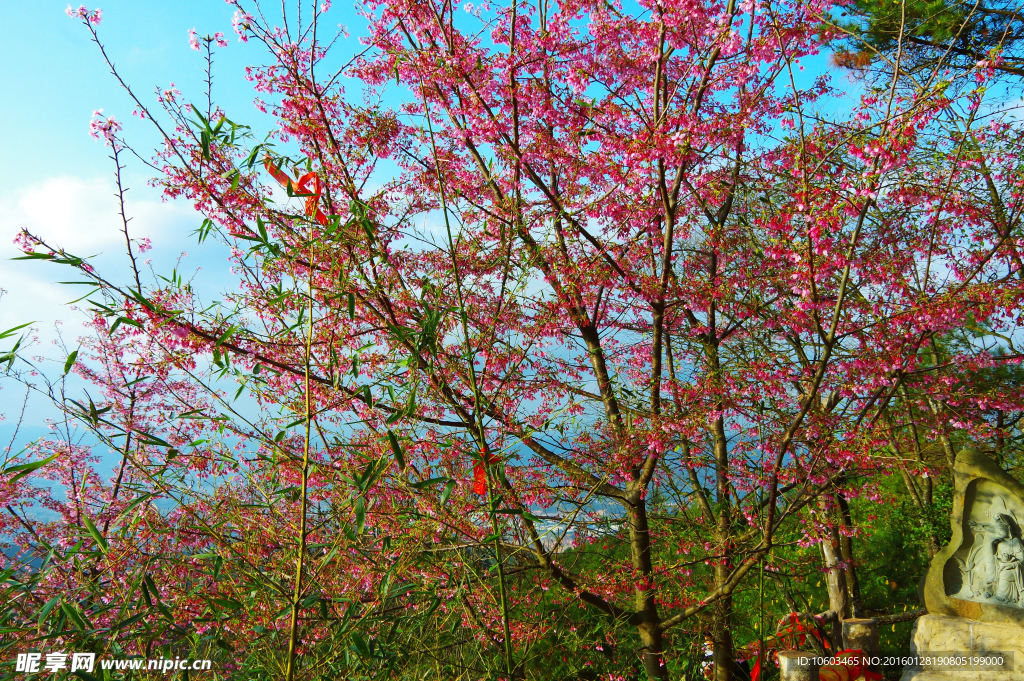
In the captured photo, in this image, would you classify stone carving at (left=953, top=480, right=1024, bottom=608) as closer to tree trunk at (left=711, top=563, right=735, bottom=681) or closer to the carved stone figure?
the carved stone figure

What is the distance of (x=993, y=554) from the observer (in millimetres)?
4695

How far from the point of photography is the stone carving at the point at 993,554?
15.0 ft

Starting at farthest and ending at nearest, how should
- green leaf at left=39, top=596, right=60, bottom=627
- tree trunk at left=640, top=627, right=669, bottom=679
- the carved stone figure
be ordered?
the carved stone figure → tree trunk at left=640, top=627, right=669, bottom=679 → green leaf at left=39, top=596, right=60, bottom=627

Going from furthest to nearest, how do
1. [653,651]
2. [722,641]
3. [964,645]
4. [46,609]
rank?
[722,641], [964,645], [653,651], [46,609]

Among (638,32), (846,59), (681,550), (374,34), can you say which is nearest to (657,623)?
(681,550)

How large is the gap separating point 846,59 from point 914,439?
4323mm

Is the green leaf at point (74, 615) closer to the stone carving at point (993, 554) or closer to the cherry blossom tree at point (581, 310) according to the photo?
the cherry blossom tree at point (581, 310)

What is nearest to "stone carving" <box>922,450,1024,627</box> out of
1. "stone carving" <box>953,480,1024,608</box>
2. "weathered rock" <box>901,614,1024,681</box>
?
"stone carving" <box>953,480,1024,608</box>

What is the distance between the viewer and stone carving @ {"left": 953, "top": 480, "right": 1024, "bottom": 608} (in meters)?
4.57

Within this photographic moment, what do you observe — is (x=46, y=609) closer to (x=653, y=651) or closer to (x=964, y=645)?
(x=653, y=651)

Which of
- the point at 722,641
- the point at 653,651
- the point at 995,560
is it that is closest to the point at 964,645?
the point at 995,560

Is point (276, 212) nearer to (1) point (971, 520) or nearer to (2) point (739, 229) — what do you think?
(2) point (739, 229)

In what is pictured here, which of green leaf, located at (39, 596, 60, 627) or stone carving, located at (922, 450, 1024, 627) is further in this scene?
stone carving, located at (922, 450, 1024, 627)

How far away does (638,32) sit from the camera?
14.6 feet
